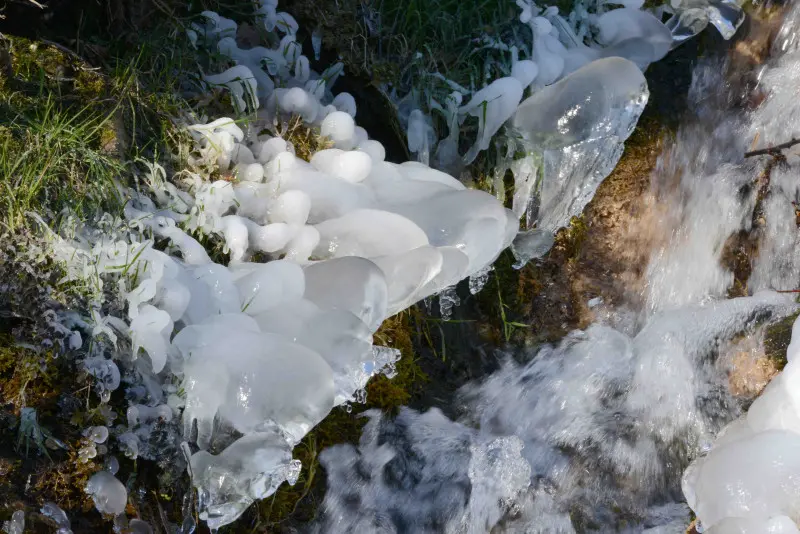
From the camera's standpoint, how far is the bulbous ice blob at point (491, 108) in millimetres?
3760

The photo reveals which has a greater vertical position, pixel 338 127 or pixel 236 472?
pixel 338 127

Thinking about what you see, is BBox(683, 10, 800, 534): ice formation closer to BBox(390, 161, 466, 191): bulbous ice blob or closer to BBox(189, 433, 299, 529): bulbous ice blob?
BBox(390, 161, 466, 191): bulbous ice blob

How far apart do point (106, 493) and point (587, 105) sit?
2.50m

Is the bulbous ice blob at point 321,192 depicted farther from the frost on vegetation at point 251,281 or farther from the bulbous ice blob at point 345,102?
the bulbous ice blob at point 345,102

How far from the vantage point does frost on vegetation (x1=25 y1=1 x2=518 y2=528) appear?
2.55m

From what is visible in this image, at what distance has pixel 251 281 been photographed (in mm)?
2828

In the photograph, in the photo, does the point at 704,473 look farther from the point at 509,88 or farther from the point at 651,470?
the point at 509,88

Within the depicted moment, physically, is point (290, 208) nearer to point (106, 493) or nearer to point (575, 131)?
point (106, 493)

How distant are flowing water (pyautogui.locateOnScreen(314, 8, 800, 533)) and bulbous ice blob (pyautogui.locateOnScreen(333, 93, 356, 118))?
4.39 feet

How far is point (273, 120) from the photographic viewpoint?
11.5 ft

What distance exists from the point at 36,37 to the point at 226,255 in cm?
129

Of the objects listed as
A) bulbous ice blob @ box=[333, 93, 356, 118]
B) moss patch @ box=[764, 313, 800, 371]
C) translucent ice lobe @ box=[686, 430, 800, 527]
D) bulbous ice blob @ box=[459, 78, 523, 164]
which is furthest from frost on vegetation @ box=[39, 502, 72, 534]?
moss patch @ box=[764, 313, 800, 371]

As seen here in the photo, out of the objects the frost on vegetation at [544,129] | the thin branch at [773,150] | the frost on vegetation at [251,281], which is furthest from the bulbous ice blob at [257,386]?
the thin branch at [773,150]

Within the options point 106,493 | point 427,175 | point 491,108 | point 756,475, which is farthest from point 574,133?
point 106,493
